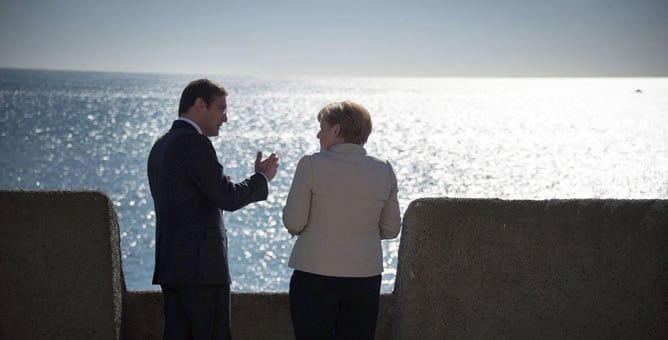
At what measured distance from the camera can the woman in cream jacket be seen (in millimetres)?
3639

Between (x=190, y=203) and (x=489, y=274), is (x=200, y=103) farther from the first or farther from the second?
(x=489, y=274)

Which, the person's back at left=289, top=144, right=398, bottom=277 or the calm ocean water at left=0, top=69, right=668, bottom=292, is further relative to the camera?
the calm ocean water at left=0, top=69, right=668, bottom=292

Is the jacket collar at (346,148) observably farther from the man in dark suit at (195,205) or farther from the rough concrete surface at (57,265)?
the rough concrete surface at (57,265)

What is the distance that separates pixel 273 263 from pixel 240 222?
6.02 metres

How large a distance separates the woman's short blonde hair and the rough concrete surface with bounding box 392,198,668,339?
856 mm

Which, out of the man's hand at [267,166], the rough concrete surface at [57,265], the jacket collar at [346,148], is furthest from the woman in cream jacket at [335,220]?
the rough concrete surface at [57,265]

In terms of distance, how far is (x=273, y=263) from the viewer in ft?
106

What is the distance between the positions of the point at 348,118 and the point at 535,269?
1468mm

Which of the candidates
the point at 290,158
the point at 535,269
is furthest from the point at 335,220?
the point at 290,158

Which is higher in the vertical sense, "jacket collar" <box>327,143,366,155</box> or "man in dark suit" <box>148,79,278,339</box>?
"jacket collar" <box>327,143,366,155</box>

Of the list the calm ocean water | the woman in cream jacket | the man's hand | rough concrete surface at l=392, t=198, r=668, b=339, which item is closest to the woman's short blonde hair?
the woman in cream jacket

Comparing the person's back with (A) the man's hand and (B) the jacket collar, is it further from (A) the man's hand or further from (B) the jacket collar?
(A) the man's hand

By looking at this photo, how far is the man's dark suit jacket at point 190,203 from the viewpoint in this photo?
12.1 feet

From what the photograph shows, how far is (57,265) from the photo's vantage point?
432 centimetres
